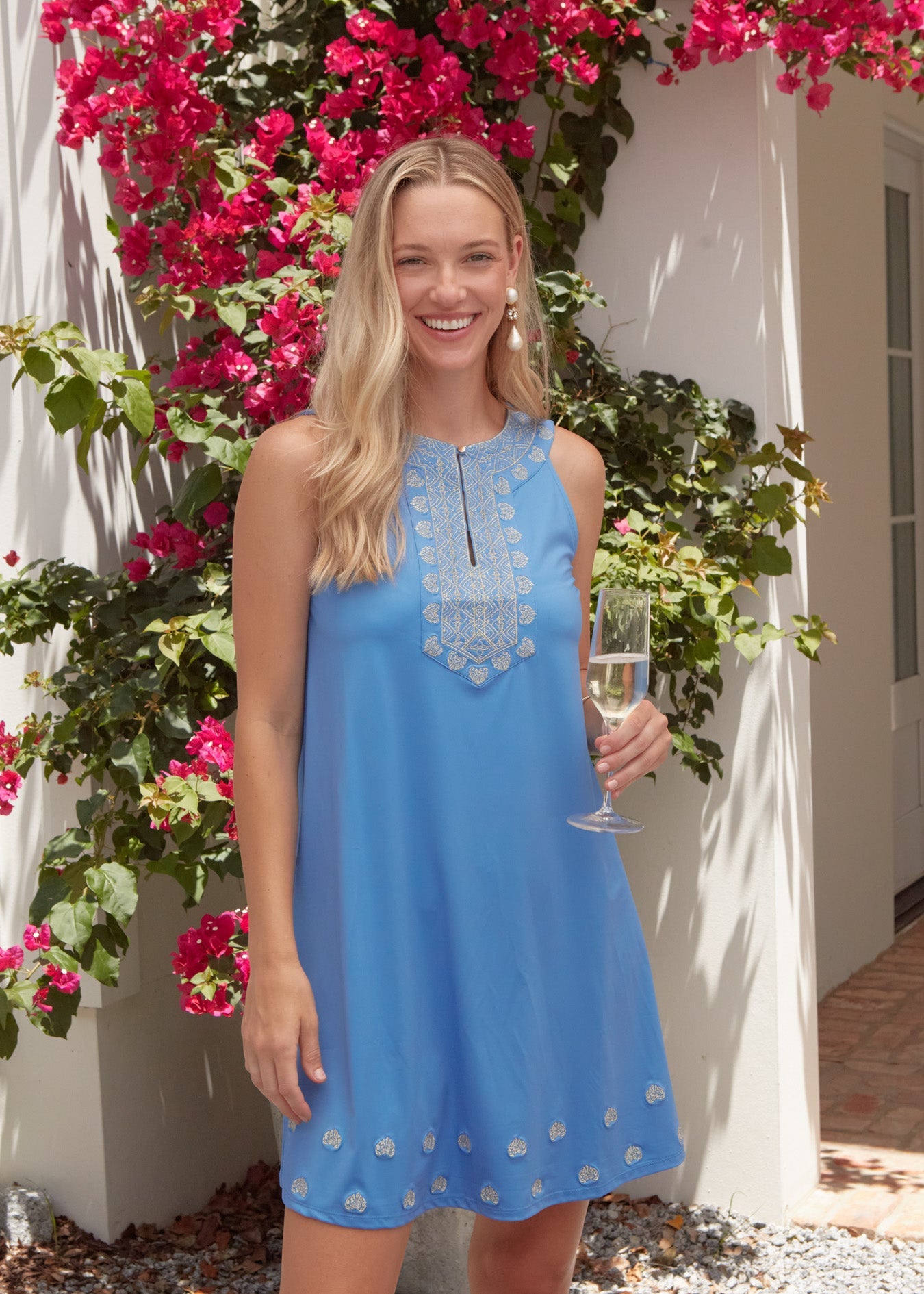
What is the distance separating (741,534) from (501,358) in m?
1.10

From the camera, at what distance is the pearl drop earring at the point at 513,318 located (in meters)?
2.02

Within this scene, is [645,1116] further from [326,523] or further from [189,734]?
[189,734]

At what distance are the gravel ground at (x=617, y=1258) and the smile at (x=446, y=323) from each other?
2.03 m

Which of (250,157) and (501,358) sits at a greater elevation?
(250,157)

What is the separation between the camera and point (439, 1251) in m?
2.82

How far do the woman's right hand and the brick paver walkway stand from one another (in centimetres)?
189

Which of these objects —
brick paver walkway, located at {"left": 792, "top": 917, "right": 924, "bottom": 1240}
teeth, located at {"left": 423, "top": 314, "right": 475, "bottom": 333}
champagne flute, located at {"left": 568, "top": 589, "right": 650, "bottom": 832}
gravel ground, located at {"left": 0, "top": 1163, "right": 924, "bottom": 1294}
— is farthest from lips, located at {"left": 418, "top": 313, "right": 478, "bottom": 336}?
brick paver walkway, located at {"left": 792, "top": 917, "right": 924, "bottom": 1240}

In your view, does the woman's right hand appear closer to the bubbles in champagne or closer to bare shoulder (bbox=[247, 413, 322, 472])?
the bubbles in champagne

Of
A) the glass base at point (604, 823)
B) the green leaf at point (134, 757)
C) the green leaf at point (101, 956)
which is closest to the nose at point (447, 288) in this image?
the glass base at point (604, 823)

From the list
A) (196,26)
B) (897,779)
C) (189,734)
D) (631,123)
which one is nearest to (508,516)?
(189,734)

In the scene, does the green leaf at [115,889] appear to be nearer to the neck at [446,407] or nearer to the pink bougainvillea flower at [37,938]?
the pink bougainvillea flower at [37,938]

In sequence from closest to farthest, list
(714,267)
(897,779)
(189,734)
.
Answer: (189,734), (714,267), (897,779)

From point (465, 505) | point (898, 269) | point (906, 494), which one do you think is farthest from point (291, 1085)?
point (898, 269)

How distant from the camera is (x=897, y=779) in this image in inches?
221
